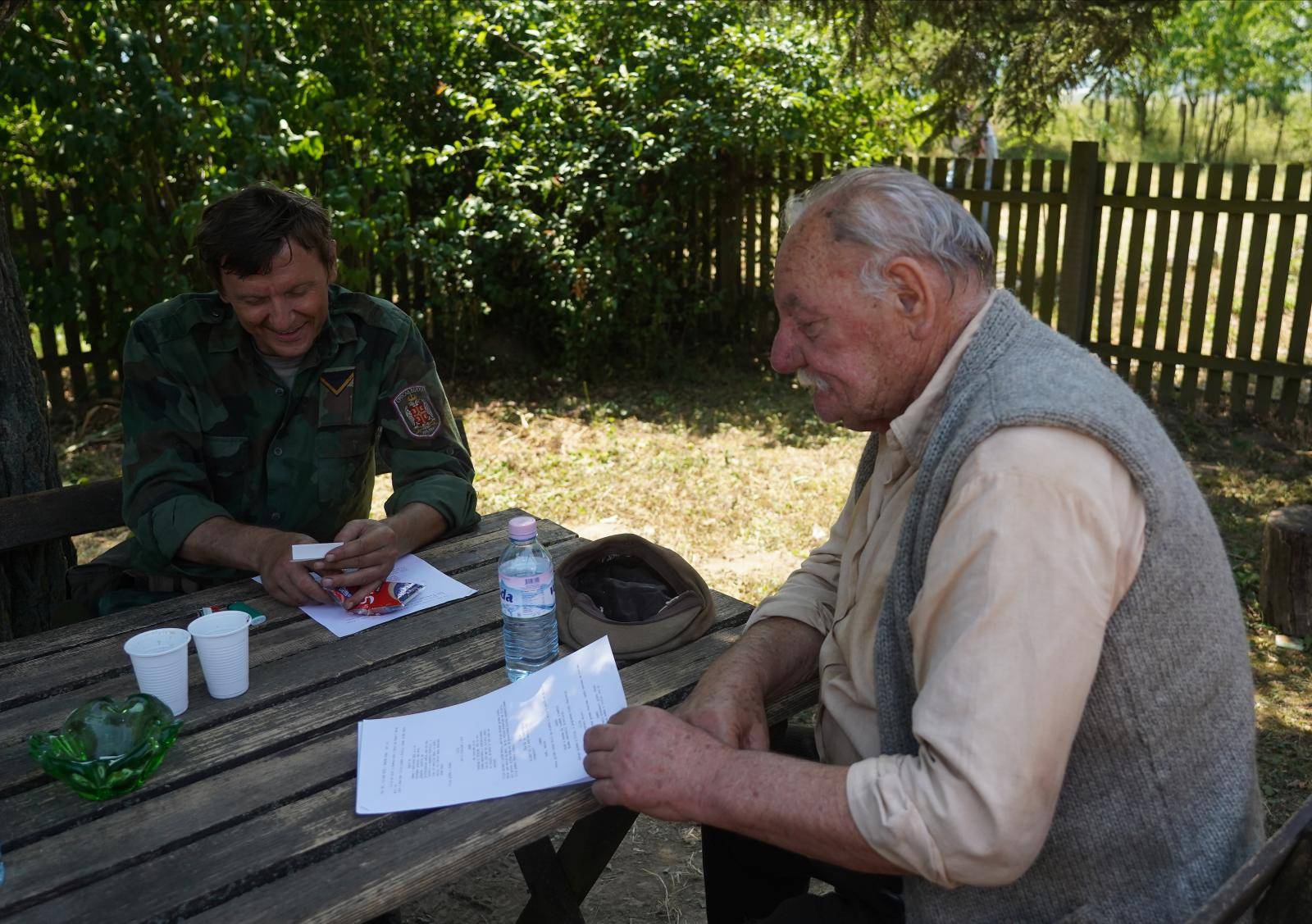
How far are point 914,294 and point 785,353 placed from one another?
9.0 inches

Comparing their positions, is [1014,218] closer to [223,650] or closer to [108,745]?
[223,650]

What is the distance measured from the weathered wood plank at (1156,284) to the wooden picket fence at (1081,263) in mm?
11

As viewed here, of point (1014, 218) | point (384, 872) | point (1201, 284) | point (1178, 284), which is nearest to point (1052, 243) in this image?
point (1014, 218)

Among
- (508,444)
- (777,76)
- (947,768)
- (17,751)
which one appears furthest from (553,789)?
(777,76)

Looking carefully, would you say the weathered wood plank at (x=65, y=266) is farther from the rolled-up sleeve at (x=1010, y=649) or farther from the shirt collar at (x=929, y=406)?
the rolled-up sleeve at (x=1010, y=649)

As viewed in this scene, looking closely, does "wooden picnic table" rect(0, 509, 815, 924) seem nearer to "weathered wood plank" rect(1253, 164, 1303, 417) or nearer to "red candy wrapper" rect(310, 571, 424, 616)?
"red candy wrapper" rect(310, 571, 424, 616)

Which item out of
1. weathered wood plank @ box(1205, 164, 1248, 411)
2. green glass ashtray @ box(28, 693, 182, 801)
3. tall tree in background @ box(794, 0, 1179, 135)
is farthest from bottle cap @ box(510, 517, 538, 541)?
weathered wood plank @ box(1205, 164, 1248, 411)

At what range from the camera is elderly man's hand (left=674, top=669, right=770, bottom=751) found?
1.63 meters

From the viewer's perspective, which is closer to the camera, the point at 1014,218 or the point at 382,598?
the point at 382,598

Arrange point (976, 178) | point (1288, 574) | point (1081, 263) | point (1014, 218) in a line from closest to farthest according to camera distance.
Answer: point (1288, 574) < point (1081, 263) < point (1014, 218) < point (976, 178)

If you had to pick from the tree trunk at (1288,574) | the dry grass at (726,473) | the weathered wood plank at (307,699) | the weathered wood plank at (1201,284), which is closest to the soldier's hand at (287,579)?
the weathered wood plank at (307,699)

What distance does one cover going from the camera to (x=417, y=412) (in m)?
2.73

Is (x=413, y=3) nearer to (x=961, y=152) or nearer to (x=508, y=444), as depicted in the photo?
(x=508, y=444)

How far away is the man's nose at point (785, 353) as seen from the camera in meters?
1.66
